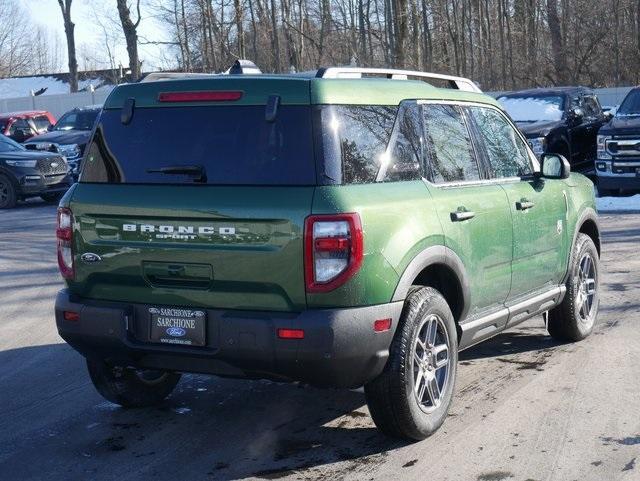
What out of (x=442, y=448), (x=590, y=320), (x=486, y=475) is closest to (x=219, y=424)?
(x=442, y=448)

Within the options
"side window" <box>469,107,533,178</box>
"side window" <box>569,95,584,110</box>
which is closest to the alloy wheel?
"side window" <box>469,107,533,178</box>

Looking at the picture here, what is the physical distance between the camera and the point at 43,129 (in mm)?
29328

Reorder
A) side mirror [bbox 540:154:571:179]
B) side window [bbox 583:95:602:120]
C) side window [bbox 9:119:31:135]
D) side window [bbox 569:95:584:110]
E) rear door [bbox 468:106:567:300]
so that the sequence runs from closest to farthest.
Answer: rear door [bbox 468:106:567:300] < side mirror [bbox 540:154:571:179] < side window [bbox 569:95:584:110] < side window [bbox 583:95:602:120] < side window [bbox 9:119:31:135]

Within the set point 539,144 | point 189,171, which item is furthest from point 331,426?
point 539,144

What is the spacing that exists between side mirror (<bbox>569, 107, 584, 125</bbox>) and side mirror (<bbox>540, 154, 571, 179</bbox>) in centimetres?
1229

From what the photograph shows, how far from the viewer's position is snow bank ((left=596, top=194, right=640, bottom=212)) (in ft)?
51.3

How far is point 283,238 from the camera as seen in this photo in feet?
15.0

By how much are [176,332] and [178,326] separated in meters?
0.03

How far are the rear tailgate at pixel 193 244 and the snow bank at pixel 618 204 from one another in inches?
474

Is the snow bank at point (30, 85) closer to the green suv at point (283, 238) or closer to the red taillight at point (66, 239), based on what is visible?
the red taillight at point (66, 239)

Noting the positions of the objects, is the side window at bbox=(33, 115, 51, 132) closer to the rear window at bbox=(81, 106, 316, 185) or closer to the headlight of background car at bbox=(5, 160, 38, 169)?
the headlight of background car at bbox=(5, 160, 38, 169)

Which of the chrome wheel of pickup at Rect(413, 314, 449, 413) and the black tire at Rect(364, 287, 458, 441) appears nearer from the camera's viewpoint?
the black tire at Rect(364, 287, 458, 441)

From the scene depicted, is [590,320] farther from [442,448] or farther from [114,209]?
[114,209]

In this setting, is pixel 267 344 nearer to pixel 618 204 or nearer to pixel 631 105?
pixel 618 204
